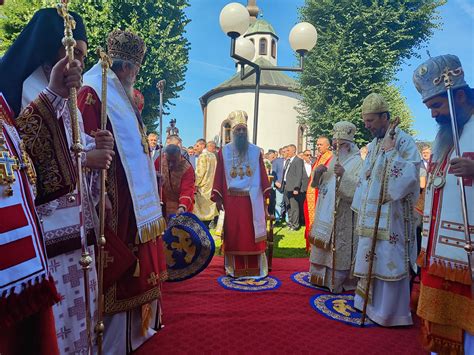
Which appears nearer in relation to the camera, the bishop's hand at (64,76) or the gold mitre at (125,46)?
the bishop's hand at (64,76)

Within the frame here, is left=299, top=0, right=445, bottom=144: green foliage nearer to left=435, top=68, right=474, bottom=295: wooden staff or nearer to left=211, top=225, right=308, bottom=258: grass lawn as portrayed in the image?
left=211, top=225, right=308, bottom=258: grass lawn

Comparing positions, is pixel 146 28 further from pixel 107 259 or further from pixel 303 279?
pixel 107 259

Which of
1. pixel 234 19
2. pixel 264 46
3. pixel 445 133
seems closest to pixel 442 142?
pixel 445 133

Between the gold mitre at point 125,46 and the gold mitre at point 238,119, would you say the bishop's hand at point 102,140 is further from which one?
the gold mitre at point 238,119

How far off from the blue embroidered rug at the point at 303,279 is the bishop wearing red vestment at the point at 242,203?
0.47 metres

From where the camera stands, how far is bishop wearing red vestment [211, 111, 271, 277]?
523cm

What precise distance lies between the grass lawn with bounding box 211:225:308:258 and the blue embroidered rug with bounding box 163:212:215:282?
3.51 m

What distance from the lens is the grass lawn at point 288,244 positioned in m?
7.02

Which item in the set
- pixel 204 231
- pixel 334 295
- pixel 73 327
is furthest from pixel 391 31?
pixel 73 327

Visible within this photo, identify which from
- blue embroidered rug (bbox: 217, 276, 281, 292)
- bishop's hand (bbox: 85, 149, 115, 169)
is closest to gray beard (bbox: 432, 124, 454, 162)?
bishop's hand (bbox: 85, 149, 115, 169)

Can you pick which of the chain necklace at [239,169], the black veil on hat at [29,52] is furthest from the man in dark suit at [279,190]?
the black veil on hat at [29,52]

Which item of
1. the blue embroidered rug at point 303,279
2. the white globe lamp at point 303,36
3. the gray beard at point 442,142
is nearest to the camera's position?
the gray beard at point 442,142

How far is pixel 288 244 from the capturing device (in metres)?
7.88

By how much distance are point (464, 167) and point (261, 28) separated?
3578 cm
